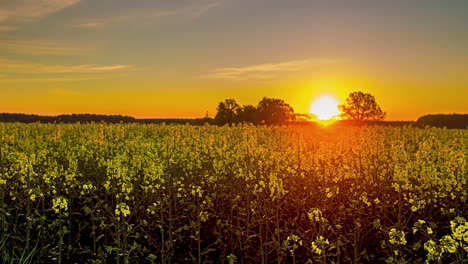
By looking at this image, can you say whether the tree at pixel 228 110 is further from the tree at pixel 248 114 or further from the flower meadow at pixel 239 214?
the flower meadow at pixel 239 214

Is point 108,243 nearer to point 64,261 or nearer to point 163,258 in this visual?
point 64,261

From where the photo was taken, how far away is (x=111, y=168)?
8.67m

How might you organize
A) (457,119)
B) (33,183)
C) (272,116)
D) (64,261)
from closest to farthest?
(64,261) < (33,183) < (272,116) < (457,119)

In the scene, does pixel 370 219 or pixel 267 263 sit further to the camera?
pixel 370 219

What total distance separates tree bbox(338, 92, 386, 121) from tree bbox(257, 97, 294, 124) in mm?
27276

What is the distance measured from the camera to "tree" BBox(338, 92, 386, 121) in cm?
8569

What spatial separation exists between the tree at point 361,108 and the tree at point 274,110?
89.5 ft

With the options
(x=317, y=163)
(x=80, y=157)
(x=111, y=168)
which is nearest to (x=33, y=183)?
(x=111, y=168)

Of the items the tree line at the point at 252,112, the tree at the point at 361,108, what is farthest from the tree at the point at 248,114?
the tree at the point at 361,108

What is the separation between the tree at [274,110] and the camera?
59156 millimetres

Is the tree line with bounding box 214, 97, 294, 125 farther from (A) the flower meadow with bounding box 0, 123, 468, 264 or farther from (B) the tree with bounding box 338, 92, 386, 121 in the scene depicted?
(A) the flower meadow with bounding box 0, 123, 468, 264

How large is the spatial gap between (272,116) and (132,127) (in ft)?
113

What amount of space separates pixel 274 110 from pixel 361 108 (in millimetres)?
32848

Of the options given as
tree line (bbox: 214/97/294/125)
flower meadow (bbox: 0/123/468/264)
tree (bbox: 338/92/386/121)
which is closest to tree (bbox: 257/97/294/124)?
tree line (bbox: 214/97/294/125)
